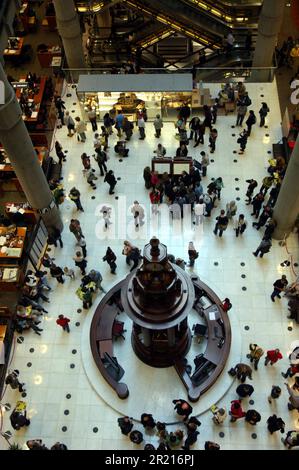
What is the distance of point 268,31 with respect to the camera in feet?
63.0

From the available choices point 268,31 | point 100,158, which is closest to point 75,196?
point 100,158

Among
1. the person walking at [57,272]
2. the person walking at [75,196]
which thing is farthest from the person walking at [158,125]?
the person walking at [57,272]

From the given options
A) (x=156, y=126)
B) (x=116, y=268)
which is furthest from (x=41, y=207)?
(x=156, y=126)

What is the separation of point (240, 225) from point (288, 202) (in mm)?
1806

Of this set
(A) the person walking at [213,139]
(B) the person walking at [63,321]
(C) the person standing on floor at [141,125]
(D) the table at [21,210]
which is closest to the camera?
(B) the person walking at [63,321]

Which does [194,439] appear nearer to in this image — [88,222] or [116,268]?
[116,268]

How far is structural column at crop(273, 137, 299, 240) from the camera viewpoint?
47.8 ft

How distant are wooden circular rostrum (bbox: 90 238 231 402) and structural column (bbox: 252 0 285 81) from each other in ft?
34.1

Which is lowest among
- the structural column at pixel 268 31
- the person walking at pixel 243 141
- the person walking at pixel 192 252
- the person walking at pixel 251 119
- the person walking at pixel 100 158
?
the person walking at pixel 192 252

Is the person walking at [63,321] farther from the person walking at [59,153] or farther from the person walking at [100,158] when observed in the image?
the person walking at [59,153]

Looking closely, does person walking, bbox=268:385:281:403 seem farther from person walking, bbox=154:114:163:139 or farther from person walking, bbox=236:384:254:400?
person walking, bbox=154:114:163:139

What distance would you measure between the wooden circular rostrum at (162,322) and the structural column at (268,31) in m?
10.4

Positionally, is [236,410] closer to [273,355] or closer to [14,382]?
[273,355]

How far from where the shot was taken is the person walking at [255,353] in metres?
13.8
